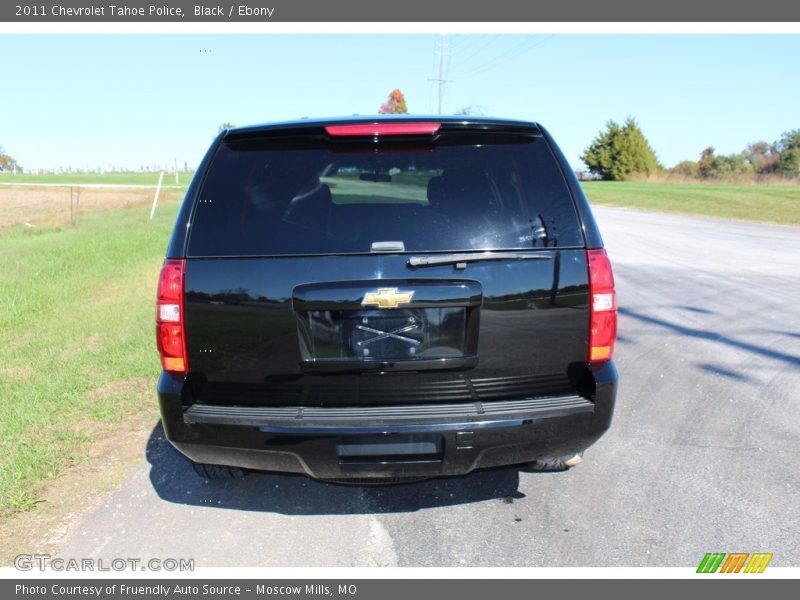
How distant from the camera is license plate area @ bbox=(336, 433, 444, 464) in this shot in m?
2.74

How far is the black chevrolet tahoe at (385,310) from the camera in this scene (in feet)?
9.00

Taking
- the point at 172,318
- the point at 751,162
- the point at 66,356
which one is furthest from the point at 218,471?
the point at 751,162

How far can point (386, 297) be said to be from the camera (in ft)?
8.87

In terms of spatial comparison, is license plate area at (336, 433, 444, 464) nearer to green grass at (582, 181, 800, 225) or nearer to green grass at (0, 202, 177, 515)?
green grass at (0, 202, 177, 515)

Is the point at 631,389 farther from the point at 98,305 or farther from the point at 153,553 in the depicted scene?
the point at 98,305

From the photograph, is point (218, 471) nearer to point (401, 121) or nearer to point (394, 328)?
point (394, 328)

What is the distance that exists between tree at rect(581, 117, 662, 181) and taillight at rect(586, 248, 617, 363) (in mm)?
65643

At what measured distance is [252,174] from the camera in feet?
9.69

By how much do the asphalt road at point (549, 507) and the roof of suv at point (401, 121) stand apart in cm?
184

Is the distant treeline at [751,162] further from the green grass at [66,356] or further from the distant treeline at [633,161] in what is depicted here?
the green grass at [66,356]

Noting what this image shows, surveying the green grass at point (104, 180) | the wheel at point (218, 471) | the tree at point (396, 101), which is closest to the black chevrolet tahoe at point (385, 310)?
the wheel at point (218, 471)

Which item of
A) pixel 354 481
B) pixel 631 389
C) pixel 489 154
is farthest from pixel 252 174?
pixel 631 389

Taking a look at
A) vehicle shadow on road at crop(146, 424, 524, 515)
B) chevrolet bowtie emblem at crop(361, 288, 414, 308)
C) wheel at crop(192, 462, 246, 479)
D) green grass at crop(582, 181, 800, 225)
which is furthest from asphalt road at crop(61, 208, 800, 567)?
green grass at crop(582, 181, 800, 225)

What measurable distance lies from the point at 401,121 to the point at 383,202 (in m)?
0.38
